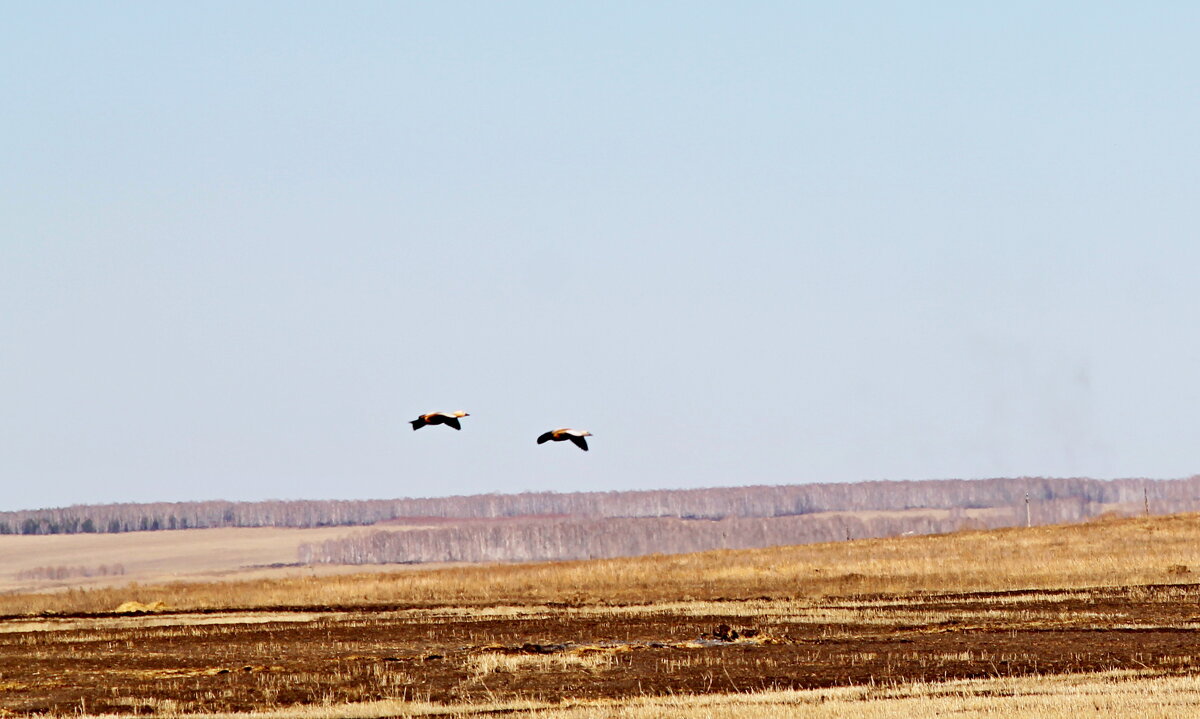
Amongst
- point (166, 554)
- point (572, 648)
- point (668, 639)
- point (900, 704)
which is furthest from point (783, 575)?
point (166, 554)

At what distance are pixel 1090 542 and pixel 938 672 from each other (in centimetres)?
4383

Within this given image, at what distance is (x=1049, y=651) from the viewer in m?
37.4

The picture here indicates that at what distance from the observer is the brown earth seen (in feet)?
109

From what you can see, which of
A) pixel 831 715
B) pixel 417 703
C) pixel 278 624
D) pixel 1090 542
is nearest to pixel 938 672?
pixel 831 715

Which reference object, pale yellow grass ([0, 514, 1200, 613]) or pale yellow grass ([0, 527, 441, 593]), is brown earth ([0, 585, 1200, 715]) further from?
pale yellow grass ([0, 527, 441, 593])

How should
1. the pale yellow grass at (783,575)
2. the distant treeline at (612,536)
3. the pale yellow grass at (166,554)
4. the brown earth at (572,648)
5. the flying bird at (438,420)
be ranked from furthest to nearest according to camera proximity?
the distant treeline at (612,536)
the pale yellow grass at (166,554)
the pale yellow grass at (783,575)
the brown earth at (572,648)
the flying bird at (438,420)

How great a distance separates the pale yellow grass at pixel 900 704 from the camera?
26.3 m

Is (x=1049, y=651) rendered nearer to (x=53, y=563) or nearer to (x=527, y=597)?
(x=527, y=597)

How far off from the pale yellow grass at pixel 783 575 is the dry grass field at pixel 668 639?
23cm

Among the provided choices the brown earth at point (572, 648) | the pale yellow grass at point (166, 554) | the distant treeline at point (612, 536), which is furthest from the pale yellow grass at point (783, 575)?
the distant treeline at point (612, 536)

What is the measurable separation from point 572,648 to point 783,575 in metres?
30.2

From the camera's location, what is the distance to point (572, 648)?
1603 inches

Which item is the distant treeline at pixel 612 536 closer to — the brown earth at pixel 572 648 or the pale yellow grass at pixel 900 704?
the brown earth at pixel 572 648

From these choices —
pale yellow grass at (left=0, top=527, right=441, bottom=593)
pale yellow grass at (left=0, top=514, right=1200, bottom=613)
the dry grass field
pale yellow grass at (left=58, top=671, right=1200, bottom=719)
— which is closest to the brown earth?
the dry grass field
